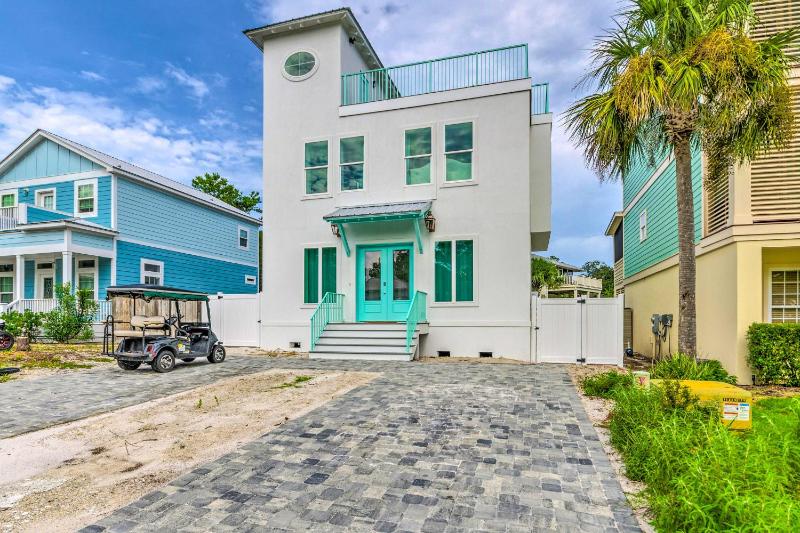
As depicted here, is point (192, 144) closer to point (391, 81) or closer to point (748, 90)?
point (391, 81)

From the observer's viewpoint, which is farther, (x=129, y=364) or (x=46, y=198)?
(x=46, y=198)

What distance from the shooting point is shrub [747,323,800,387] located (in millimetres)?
8039

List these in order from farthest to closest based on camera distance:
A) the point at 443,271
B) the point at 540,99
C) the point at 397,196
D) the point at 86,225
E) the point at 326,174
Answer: the point at 86,225
the point at 326,174
the point at 540,99
the point at 397,196
the point at 443,271

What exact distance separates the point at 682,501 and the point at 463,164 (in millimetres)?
10015

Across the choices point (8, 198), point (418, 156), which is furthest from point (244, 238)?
point (418, 156)

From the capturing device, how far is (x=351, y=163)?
1257cm

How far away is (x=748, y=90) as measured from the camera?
6715 mm

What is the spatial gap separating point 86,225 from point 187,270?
4795mm

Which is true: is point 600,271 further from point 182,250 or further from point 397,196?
point 182,250

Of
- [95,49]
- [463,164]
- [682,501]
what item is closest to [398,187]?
[463,164]

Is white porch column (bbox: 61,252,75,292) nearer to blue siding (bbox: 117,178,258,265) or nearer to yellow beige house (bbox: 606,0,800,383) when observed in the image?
blue siding (bbox: 117,178,258,265)

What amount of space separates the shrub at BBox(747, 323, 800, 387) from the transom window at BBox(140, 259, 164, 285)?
19.7 m

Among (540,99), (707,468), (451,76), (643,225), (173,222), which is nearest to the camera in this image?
(707,468)

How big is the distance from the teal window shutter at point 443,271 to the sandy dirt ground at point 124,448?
199 inches
